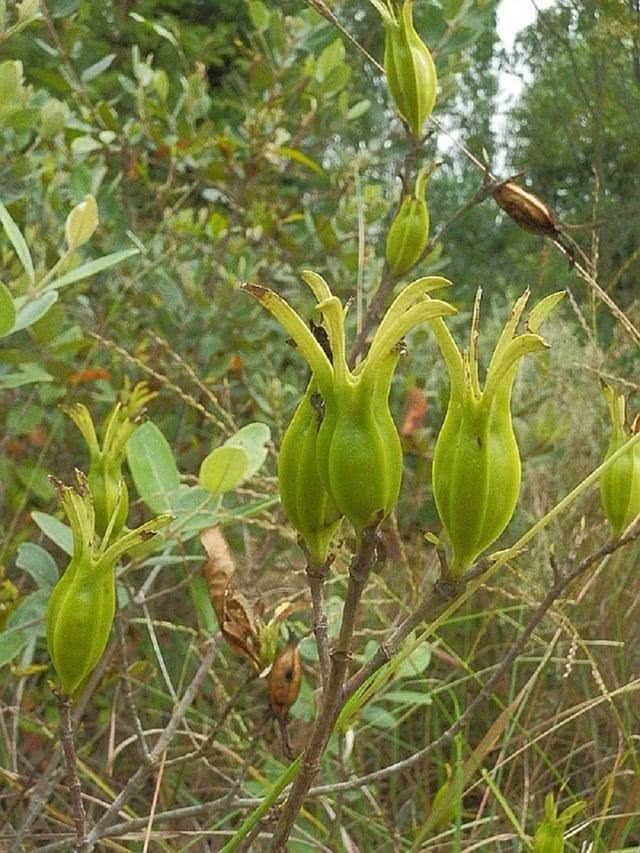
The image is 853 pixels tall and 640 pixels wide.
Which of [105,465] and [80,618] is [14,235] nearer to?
[105,465]

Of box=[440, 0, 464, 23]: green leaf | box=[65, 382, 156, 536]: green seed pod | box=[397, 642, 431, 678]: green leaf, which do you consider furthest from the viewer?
box=[440, 0, 464, 23]: green leaf

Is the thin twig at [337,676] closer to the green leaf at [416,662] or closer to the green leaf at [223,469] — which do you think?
the green leaf at [223,469]

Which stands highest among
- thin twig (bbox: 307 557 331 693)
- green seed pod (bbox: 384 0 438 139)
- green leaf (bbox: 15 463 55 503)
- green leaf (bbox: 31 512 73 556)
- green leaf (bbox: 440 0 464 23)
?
green leaf (bbox: 440 0 464 23)

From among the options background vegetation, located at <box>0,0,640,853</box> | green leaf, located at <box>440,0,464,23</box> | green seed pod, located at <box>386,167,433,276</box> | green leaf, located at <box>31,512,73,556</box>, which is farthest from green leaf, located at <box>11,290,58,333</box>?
green leaf, located at <box>440,0,464,23</box>

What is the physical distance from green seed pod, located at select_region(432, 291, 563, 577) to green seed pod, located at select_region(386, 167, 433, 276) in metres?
0.35

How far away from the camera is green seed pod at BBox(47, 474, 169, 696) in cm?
36

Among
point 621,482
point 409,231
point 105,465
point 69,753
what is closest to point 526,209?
point 409,231

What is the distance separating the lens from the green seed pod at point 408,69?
0.58 metres

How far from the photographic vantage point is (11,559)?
3.48 feet

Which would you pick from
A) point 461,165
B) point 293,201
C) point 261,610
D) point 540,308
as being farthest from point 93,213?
point 461,165

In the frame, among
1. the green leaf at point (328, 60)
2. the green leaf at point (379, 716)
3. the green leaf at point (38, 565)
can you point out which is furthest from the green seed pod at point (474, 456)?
the green leaf at point (328, 60)

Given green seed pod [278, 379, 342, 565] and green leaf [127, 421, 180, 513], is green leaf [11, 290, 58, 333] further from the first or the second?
green seed pod [278, 379, 342, 565]

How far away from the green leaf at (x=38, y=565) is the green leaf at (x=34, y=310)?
0.14 metres

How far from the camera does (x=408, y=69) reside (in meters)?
0.58
